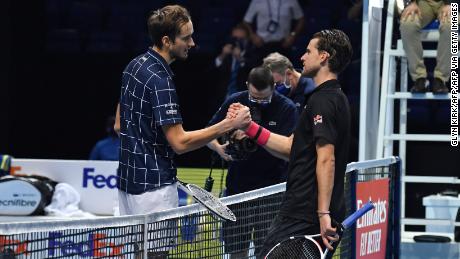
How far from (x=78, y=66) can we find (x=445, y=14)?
7464 mm

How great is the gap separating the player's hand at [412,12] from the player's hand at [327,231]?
193 inches

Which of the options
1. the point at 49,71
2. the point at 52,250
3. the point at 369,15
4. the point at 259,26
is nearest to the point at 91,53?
the point at 49,71

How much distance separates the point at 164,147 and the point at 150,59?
0.52 meters

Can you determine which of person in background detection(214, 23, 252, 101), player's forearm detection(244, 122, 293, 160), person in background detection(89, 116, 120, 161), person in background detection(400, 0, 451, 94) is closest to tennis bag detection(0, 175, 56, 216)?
person in background detection(89, 116, 120, 161)

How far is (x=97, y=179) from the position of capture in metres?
13.3

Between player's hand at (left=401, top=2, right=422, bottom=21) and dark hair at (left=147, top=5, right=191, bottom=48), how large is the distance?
177 inches

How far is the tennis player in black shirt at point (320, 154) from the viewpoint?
556cm

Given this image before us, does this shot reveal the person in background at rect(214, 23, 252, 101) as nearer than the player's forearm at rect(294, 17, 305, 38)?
Yes

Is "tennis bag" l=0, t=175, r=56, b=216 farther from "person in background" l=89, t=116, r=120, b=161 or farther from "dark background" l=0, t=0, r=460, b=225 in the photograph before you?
"dark background" l=0, t=0, r=460, b=225

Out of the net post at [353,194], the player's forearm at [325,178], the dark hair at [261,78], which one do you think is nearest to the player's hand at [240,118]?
the player's forearm at [325,178]

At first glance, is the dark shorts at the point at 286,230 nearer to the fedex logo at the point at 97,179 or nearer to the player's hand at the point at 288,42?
the fedex logo at the point at 97,179

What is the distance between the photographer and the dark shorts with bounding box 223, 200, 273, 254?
639 centimetres

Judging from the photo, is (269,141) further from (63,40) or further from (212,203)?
(63,40)

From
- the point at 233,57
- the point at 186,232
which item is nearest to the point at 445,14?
the point at 233,57
